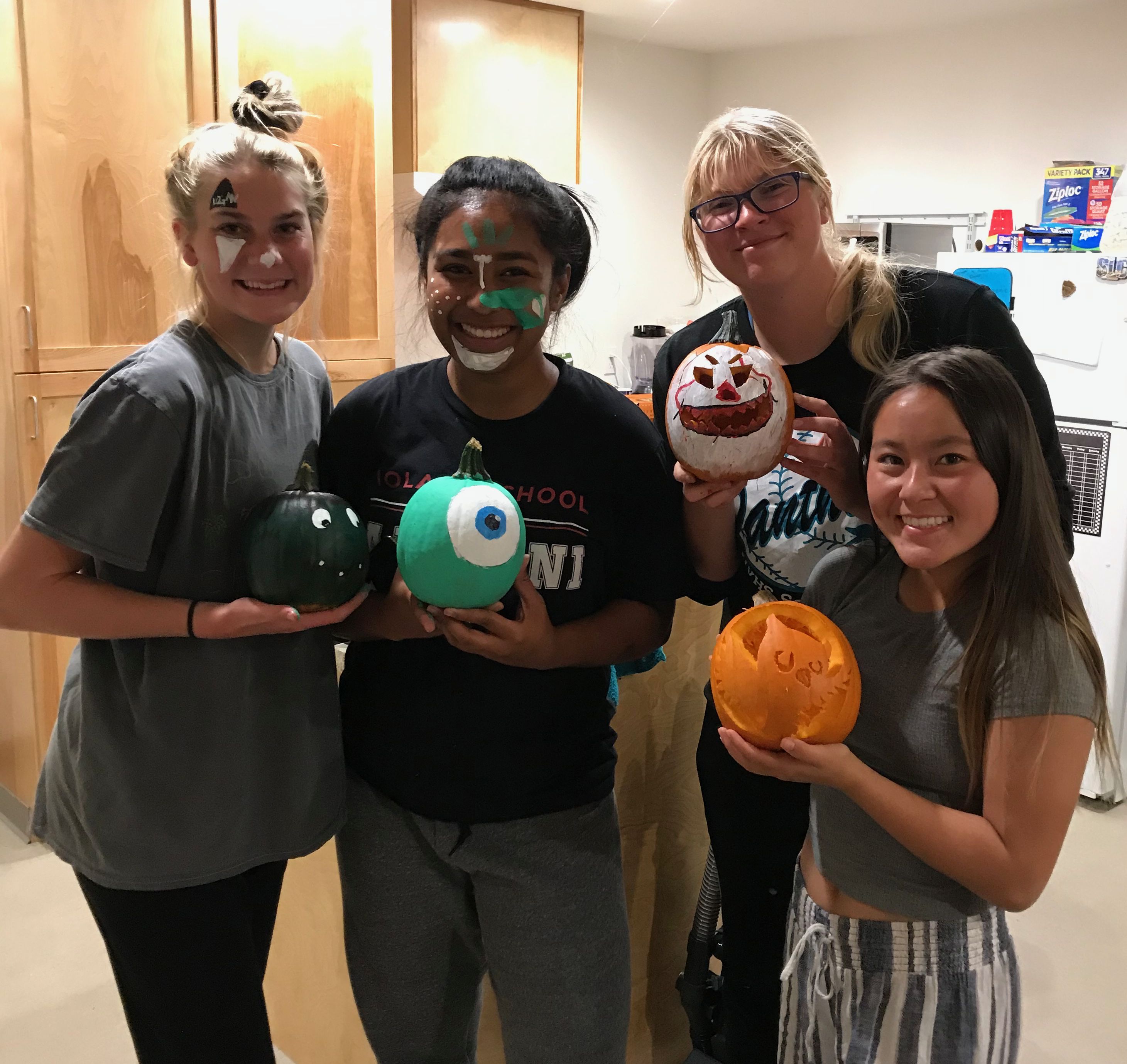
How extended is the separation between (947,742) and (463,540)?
0.57 metres

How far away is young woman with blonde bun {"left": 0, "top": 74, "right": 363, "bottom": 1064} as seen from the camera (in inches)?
42.6

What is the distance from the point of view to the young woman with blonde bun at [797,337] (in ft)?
4.11

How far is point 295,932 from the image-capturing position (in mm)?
1920

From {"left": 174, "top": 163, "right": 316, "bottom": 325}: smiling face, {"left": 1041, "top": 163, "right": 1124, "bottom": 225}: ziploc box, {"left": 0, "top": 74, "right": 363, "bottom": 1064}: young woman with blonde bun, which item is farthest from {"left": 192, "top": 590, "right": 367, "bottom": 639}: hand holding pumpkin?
{"left": 1041, "top": 163, "right": 1124, "bottom": 225}: ziploc box

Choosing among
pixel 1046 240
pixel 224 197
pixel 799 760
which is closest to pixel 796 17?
pixel 1046 240

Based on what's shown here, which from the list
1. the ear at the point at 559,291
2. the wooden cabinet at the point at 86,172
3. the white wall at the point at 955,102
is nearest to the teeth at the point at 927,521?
the ear at the point at 559,291

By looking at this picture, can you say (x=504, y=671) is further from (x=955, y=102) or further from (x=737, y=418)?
(x=955, y=102)

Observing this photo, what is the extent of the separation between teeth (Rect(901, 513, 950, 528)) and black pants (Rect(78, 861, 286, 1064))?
903 millimetres

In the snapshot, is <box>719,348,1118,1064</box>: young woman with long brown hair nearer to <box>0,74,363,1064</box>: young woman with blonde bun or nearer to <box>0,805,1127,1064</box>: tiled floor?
<box>0,74,363,1064</box>: young woman with blonde bun

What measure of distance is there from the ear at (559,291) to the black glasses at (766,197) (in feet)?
0.73

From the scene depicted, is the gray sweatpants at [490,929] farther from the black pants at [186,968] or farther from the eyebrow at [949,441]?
the eyebrow at [949,441]

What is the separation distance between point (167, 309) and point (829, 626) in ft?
7.72

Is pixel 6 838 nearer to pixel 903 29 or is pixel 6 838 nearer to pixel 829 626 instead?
pixel 829 626

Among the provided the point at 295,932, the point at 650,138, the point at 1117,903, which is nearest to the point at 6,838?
the point at 295,932
